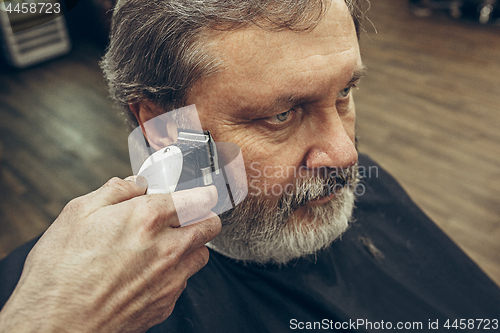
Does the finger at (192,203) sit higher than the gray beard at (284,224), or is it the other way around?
the finger at (192,203)

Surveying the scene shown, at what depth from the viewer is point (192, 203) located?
773 mm

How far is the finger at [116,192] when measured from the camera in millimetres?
743

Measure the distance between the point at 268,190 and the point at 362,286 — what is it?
0.58 metres

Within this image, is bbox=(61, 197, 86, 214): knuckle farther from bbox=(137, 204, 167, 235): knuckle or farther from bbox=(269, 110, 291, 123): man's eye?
bbox=(269, 110, 291, 123): man's eye

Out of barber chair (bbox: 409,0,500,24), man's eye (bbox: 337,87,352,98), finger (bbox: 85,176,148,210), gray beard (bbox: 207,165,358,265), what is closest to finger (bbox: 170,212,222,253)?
finger (bbox: 85,176,148,210)

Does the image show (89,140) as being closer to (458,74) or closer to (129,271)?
(129,271)

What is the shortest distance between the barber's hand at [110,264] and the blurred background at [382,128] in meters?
1.41

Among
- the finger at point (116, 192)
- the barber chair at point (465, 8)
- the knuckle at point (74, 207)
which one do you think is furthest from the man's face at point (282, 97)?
the barber chair at point (465, 8)

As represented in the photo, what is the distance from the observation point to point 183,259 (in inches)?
31.3

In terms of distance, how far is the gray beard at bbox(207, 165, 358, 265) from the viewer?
103cm

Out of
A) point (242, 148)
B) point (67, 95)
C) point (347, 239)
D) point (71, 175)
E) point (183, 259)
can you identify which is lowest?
point (71, 175)

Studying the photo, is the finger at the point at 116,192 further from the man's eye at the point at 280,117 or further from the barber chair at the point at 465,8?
the barber chair at the point at 465,8

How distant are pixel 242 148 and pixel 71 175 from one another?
227 cm

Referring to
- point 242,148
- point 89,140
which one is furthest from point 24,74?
point 242,148
